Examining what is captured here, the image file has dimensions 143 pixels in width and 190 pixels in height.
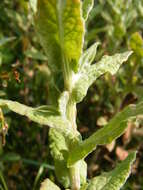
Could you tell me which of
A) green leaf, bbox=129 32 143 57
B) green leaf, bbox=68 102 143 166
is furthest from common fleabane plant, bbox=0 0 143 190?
green leaf, bbox=129 32 143 57

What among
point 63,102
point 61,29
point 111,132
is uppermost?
point 61,29

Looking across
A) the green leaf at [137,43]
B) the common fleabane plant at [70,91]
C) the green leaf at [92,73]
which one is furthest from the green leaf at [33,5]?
the green leaf at [137,43]

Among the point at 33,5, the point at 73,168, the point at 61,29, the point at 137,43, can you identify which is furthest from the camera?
the point at 137,43

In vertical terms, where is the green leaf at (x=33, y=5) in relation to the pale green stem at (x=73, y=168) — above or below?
above

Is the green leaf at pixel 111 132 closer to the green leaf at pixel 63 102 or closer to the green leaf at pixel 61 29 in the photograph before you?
the green leaf at pixel 63 102

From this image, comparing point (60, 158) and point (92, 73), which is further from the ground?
point (92, 73)

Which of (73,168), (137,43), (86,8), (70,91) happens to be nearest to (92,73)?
(70,91)

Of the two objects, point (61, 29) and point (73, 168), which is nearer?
point (61, 29)

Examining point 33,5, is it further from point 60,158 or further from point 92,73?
point 60,158
